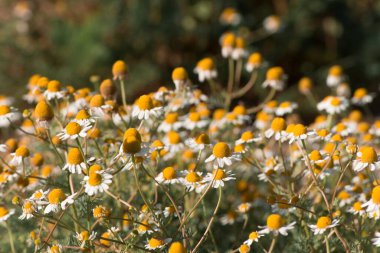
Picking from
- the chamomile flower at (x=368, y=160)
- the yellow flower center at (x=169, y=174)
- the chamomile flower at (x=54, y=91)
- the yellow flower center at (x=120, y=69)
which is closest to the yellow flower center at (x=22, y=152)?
the chamomile flower at (x=54, y=91)

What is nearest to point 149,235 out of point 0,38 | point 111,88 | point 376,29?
point 111,88

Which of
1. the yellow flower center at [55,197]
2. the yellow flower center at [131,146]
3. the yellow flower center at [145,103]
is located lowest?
the yellow flower center at [55,197]

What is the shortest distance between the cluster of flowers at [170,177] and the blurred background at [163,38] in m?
2.71

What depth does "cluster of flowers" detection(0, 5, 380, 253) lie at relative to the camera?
81.0 inches

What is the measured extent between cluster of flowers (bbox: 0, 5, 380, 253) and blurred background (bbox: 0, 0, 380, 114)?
2715 millimetres

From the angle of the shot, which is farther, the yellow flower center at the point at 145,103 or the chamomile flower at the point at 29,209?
the yellow flower center at the point at 145,103

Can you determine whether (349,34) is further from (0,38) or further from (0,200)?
(0,200)

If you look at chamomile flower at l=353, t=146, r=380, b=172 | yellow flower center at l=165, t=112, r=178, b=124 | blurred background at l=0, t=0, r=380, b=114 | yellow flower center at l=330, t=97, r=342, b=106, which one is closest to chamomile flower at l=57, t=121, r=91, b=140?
yellow flower center at l=165, t=112, r=178, b=124

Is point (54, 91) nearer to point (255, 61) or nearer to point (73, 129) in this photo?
point (73, 129)

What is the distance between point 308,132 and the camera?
2229 mm

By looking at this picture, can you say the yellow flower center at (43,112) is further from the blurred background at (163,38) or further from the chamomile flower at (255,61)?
the blurred background at (163,38)

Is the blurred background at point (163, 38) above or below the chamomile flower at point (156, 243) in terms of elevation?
above

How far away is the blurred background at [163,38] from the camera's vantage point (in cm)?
605

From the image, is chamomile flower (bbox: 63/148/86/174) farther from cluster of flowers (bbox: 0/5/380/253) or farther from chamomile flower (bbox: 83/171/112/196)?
chamomile flower (bbox: 83/171/112/196)
